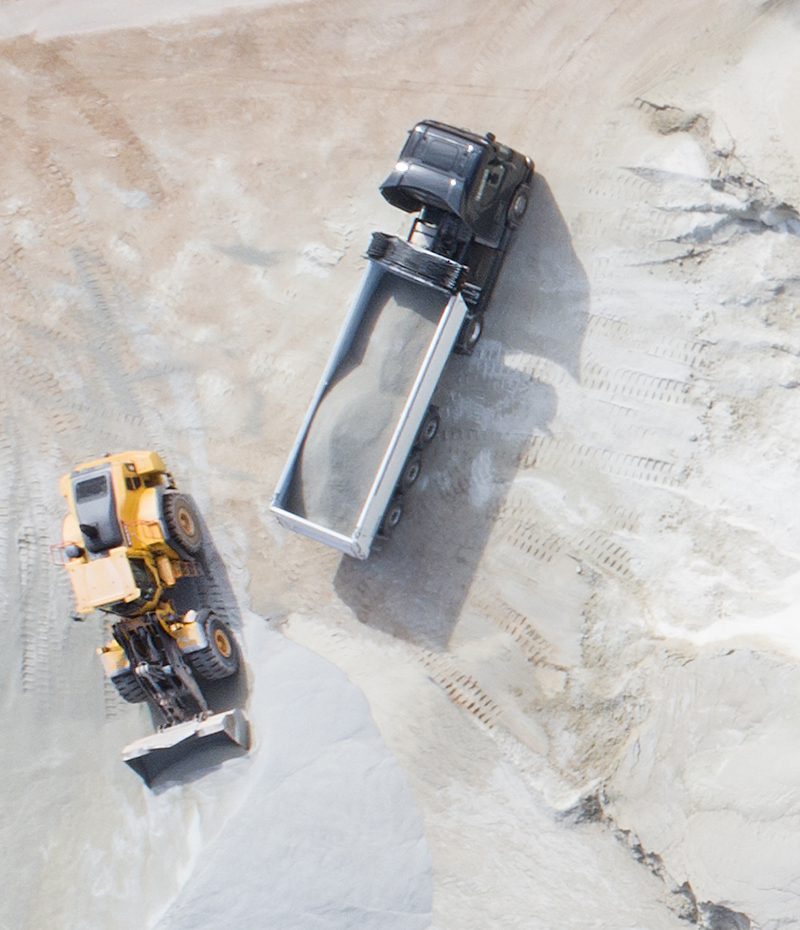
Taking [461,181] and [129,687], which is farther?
[129,687]

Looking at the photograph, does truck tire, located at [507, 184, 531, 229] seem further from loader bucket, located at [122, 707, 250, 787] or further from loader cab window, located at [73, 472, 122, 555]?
loader bucket, located at [122, 707, 250, 787]

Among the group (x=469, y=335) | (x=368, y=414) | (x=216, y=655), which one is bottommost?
(x=216, y=655)

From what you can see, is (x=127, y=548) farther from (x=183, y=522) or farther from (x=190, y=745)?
(x=190, y=745)

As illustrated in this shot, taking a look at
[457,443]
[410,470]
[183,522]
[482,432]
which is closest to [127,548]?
[183,522]

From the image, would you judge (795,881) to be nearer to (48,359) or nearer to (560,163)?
(560,163)

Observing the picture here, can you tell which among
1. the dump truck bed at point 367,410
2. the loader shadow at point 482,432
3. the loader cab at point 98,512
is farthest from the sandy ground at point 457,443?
the loader cab at point 98,512

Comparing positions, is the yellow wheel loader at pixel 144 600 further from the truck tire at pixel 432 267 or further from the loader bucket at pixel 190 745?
the truck tire at pixel 432 267
